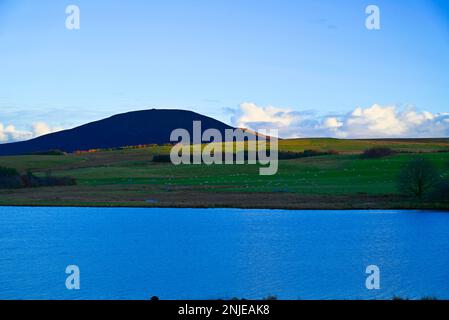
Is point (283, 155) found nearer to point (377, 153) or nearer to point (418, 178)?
point (377, 153)

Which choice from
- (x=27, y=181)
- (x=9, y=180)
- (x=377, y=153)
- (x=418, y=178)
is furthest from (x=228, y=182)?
(x=377, y=153)

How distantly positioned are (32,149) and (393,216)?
12850 centimetres

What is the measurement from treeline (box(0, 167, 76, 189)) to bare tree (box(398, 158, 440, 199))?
36.4 metres

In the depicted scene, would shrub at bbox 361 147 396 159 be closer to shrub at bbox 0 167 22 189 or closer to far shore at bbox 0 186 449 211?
far shore at bbox 0 186 449 211

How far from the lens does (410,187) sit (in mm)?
51625

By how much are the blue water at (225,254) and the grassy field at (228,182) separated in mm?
7103

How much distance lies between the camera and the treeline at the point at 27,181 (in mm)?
68062

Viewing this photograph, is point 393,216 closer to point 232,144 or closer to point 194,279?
point 194,279

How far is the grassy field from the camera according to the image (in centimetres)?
5050

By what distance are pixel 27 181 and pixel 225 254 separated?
48.4 metres

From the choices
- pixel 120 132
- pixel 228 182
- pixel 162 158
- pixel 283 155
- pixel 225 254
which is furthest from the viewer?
pixel 120 132

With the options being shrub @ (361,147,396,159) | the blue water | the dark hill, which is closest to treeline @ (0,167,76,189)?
the blue water

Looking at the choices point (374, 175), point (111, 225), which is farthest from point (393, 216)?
point (374, 175)

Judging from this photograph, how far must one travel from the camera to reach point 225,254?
26141 mm
